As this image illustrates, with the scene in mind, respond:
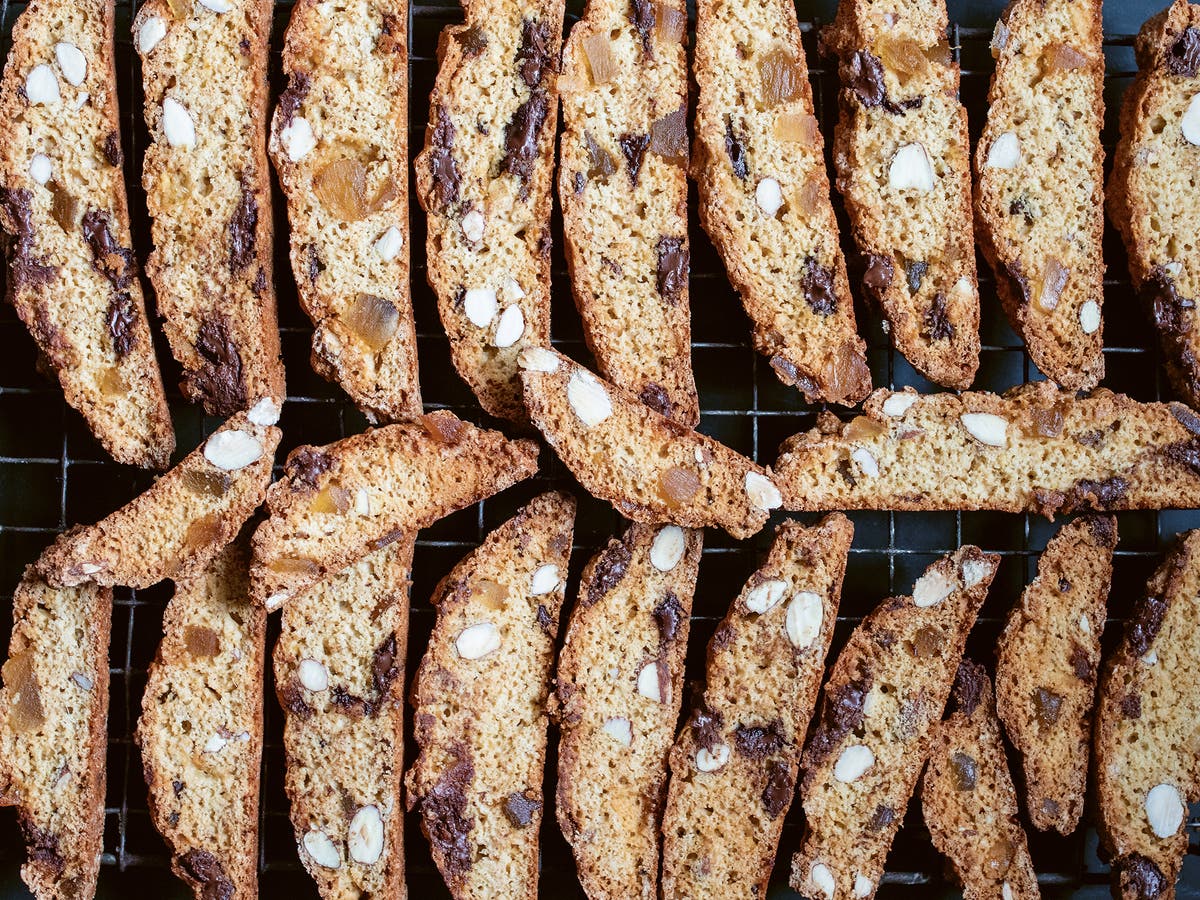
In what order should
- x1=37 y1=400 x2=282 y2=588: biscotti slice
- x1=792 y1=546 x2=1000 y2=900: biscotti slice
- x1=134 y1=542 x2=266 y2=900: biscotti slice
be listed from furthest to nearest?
x1=792 y1=546 x2=1000 y2=900: biscotti slice < x1=134 y1=542 x2=266 y2=900: biscotti slice < x1=37 y1=400 x2=282 y2=588: biscotti slice

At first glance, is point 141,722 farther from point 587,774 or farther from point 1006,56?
point 1006,56

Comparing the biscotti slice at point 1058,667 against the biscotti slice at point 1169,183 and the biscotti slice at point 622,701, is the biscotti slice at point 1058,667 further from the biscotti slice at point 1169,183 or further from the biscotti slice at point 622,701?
the biscotti slice at point 622,701

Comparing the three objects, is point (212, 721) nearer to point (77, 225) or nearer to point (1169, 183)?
point (77, 225)

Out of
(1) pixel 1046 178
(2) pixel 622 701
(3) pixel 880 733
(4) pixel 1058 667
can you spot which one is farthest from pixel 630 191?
(4) pixel 1058 667

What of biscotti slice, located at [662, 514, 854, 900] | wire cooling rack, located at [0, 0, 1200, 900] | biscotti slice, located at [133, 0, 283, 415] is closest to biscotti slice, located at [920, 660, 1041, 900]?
wire cooling rack, located at [0, 0, 1200, 900]

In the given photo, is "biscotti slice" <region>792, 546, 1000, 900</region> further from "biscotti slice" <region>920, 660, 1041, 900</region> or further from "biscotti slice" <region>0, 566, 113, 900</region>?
"biscotti slice" <region>0, 566, 113, 900</region>

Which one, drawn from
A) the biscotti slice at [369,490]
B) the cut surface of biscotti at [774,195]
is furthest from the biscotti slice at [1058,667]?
the biscotti slice at [369,490]

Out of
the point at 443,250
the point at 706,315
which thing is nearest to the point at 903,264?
the point at 706,315
